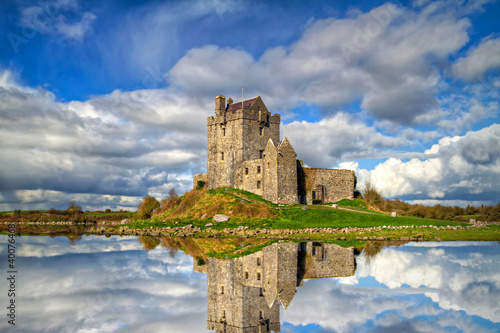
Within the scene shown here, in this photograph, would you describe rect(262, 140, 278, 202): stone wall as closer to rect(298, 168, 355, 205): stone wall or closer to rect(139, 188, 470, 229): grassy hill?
rect(139, 188, 470, 229): grassy hill

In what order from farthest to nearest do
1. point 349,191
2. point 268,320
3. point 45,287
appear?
point 349,191
point 45,287
point 268,320

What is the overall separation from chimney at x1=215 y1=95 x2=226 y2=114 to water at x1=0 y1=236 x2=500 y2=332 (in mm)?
33164

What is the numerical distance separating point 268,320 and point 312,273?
4.66m

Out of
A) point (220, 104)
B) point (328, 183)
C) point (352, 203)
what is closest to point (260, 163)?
point (328, 183)

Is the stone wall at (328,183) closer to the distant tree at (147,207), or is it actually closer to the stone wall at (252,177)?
the stone wall at (252,177)

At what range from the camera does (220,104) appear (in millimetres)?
50000

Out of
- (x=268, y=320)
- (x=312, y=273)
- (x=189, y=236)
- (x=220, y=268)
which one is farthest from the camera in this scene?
(x=189, y=236)

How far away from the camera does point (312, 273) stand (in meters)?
14.3

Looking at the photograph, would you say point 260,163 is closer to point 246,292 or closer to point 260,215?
point 260,215

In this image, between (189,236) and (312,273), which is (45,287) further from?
(189,236)

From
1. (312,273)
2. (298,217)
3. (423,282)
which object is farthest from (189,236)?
(423,282)

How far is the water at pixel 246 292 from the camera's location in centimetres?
855

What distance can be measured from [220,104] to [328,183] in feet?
54.1

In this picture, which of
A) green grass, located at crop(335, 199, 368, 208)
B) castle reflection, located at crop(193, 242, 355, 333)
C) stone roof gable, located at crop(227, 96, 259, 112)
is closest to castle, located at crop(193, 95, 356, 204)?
stone roof gable, located at crop(227, 96, 259, 112)
